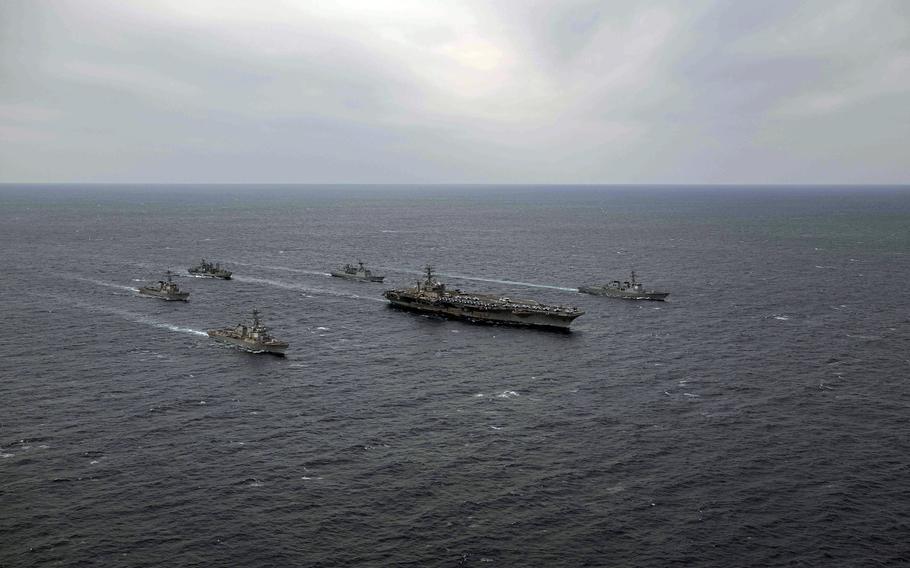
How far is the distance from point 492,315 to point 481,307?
3538 millimetres

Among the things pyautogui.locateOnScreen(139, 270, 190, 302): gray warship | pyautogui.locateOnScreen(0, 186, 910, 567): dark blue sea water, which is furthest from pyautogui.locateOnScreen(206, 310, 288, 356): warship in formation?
pyautogui.locateOnScreen(139, 270, 190, 302): gray warship

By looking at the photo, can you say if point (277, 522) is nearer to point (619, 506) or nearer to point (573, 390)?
point (619, 506)

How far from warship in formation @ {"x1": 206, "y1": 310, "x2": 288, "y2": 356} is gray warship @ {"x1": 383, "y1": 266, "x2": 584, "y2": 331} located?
49926 mm

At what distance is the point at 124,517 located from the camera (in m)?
78.8

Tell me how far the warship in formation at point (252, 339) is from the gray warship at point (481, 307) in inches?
1966

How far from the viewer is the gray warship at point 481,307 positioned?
170 m

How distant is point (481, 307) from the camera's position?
180 metres

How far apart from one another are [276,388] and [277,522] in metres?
46.0

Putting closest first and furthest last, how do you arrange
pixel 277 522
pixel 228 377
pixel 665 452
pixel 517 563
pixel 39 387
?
pixel 517 563 < pixel 277 522 < pixel 665 452 < pixel 39 387 < pixel 228 377

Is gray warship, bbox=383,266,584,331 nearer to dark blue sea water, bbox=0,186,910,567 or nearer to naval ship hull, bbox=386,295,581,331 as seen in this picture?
naval ship hull, bbox=386,295,581,331

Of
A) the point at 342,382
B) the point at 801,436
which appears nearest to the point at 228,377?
the point at 342,382

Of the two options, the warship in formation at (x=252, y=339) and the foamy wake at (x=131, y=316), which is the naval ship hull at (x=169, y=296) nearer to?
the foamy wake at (x=131, y=316)

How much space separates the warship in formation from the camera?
Result: 14262 centimetres

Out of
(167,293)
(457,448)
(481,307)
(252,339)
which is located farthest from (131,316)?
(457,448)
